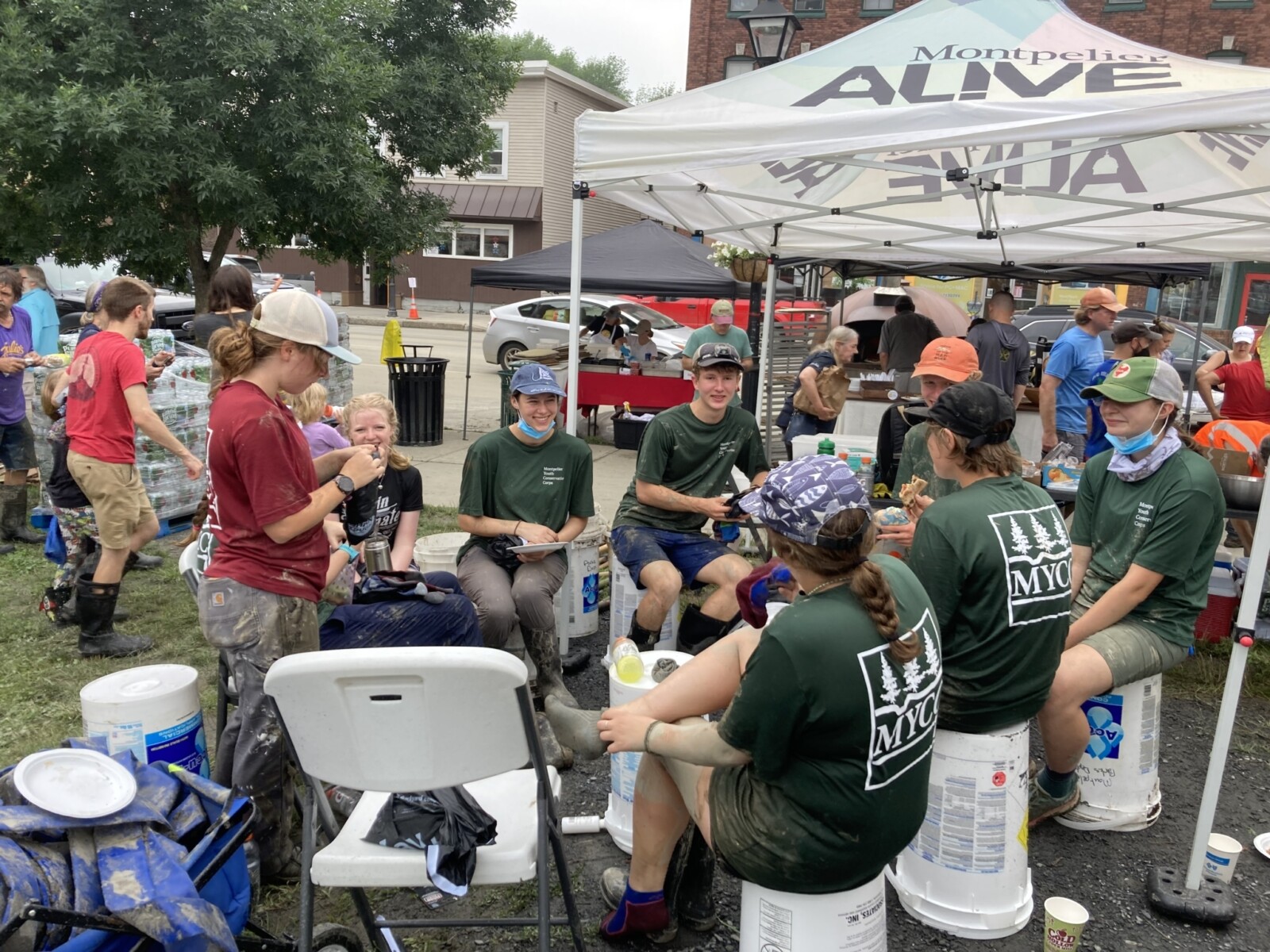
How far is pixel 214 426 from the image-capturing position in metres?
2.69

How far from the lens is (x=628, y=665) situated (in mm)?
3092

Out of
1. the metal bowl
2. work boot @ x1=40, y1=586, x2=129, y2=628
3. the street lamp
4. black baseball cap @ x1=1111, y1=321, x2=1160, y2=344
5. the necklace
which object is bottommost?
work boot @ x1=40, y1=586, x2=129, y2=628

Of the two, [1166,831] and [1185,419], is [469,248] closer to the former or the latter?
[1185,419]

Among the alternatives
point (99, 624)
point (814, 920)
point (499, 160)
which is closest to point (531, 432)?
point (99, 624)

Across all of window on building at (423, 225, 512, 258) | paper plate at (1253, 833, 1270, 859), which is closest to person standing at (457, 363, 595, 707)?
paper plate at (1253, 833, 1270, 859)

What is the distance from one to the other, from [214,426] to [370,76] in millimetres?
8137

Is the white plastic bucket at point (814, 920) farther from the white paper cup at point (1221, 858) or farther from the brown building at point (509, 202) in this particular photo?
the brown building at point (509, 202)

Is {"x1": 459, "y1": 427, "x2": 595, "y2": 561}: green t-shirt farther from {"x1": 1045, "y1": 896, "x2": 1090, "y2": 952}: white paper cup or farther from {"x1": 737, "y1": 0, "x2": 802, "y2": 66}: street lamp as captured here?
{"x1": 737, "y1": 0, "x2": 802, "y2": 66}: street lamp

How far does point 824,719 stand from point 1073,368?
238 inches

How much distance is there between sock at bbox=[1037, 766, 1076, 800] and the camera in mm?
3492

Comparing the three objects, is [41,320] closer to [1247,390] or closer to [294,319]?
[294,319]

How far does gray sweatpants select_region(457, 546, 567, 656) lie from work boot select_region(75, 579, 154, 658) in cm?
184

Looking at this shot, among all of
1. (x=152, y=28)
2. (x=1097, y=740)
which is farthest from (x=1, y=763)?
(x=152, y=28)

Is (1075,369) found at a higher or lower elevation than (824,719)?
higher
